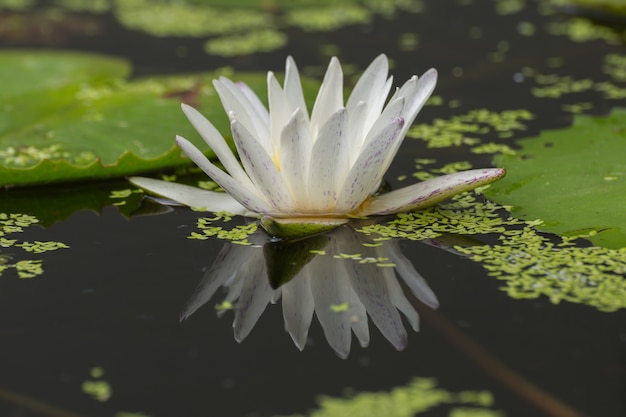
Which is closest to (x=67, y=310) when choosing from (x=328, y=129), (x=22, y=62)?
(x=328, y=129)

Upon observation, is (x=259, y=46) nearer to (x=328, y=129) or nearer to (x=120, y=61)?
(x=120, y=61)

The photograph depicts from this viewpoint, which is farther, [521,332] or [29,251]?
[29,251]

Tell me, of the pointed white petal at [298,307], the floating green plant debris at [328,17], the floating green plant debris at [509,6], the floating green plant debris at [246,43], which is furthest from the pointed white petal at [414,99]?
the floating green plant debris at [509,6]

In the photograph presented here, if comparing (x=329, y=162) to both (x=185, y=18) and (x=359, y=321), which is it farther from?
(x=185, y=18)

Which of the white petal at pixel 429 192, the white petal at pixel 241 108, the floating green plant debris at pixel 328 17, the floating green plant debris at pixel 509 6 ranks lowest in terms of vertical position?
the white petal at pixel 429 192

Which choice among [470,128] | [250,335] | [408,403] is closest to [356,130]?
[250,335]

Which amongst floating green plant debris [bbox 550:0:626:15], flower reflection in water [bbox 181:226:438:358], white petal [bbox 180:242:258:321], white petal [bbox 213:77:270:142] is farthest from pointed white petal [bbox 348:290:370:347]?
floating green plant debris [bbox 550:0:626:15]

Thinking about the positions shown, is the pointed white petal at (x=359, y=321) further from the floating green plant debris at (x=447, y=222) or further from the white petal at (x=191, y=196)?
the white petal at (x=191, y=196)

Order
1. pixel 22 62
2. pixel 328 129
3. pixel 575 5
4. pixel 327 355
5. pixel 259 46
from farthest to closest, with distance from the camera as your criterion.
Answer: pixel 575 5 < pixel 259 46 < pixel 22 62 < pixel 328 129 < pixel 327 355

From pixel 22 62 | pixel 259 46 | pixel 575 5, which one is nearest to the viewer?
pixel 22 62
